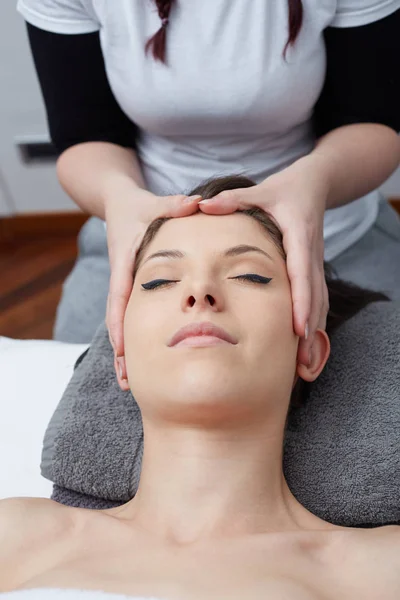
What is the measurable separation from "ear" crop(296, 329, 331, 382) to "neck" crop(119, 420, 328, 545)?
93 millimetres

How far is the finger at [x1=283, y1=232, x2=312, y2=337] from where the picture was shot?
866 mm

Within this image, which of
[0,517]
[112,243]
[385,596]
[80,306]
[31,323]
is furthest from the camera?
[31,323]

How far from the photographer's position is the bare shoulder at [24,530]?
2.69 feet

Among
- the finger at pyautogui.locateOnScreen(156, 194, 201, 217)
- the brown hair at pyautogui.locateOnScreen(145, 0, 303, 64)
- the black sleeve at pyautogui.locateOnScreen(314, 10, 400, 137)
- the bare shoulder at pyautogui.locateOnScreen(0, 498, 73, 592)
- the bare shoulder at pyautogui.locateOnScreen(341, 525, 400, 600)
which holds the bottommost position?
the bare shoulder at pyautogui.locateOnScreen(341, 525, 400, 600)

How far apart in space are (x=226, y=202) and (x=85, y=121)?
0.42m

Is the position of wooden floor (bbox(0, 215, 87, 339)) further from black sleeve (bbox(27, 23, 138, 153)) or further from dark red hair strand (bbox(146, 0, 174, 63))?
dark red hair strand (bbox(146, 0, 174, 63))

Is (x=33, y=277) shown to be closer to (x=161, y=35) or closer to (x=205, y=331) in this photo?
(x=161, y=35)

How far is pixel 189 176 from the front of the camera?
1179mm

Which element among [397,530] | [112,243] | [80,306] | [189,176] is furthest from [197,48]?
[397,530]

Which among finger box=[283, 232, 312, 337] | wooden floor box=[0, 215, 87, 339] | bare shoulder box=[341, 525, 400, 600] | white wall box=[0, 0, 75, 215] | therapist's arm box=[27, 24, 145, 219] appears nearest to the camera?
bare shoulder box=[341, 525, 400, 600]

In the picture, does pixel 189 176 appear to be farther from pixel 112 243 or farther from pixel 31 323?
pixel 31 323

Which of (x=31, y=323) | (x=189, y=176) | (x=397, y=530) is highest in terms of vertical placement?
(x=189, y=176)

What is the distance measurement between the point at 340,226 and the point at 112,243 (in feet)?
1.40

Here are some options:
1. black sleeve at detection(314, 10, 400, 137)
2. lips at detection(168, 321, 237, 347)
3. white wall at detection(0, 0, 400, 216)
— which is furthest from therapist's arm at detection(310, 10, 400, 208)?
white wall at detection(0, 0, 400, 216)
